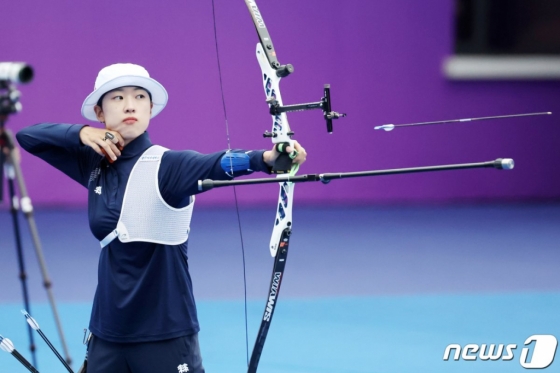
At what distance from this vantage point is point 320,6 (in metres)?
9.28

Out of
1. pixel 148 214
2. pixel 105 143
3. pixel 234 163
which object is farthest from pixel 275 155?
pixel 105 143

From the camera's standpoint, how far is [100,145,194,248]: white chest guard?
271 cm

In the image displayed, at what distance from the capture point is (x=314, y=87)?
923 cm

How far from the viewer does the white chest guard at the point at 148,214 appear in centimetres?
271

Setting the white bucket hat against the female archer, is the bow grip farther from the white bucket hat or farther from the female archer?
the white bucket hat

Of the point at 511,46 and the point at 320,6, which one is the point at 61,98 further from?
the point at 511,46

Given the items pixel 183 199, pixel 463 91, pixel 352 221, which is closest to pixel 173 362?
pixel 183 199

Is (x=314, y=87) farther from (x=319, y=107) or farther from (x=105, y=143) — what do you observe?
(x=319, y=107)

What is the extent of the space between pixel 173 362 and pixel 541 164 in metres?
7.80

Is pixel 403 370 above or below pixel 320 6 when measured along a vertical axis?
below

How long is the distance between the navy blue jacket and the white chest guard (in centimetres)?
2

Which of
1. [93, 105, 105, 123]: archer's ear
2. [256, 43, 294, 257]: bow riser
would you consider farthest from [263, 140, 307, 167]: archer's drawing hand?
[93, 105, 105, 123]: archer's ear

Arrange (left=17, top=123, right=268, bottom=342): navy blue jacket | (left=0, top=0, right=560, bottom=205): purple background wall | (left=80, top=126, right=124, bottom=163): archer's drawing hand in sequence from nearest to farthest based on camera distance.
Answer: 1. (left=17, top=123, right=268, bottom=342): navy blue jacket
2. (left=80, top=126, right=124, bottom=163): archer's drawing hand
3. (left=0, top=0, right=560, bottom=205): purple background wall

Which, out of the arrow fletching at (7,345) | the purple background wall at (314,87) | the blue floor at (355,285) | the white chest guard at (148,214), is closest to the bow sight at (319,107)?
the white chest guard at (148,214)
